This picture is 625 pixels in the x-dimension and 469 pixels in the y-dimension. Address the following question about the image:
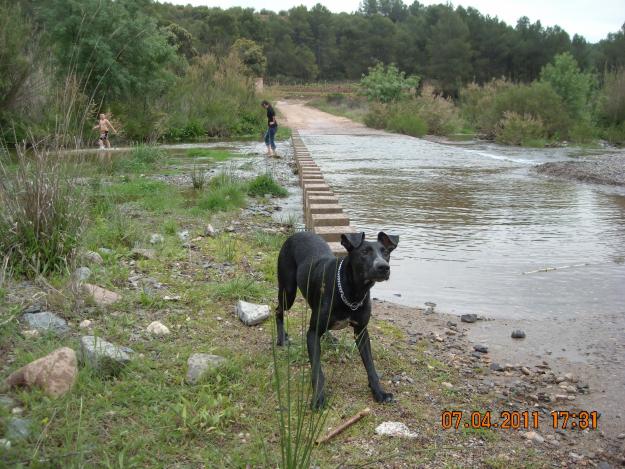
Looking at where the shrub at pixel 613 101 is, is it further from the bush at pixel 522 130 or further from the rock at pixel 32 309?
the rock at pixel 32 309

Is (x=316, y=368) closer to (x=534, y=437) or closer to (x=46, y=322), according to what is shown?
(x=534, y=437)

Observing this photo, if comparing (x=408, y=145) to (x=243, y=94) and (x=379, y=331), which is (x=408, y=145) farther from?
(x=379, y=331)

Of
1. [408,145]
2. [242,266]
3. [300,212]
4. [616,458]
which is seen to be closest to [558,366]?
[616,458]

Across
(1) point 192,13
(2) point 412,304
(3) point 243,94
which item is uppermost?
(1) point 192,13

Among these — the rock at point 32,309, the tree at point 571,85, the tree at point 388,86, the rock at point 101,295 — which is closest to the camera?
the rock at point 32,309

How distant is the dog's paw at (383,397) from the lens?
11.4ft

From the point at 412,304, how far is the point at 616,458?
2.66 metres

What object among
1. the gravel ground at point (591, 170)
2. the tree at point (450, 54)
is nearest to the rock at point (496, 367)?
the gravel ground at point (591, 170)

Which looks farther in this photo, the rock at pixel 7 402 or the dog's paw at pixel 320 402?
the dog's paw at pixel 320 402

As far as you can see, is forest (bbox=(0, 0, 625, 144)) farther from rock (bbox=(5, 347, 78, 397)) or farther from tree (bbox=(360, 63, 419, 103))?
rock (bbox=(5, 347, 78, 397))

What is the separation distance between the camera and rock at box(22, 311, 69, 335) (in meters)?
3.90

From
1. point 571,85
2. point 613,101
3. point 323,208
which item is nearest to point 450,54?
point 571,85

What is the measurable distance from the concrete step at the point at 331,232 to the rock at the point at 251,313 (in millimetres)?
1755

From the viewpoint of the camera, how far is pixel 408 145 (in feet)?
76.8
